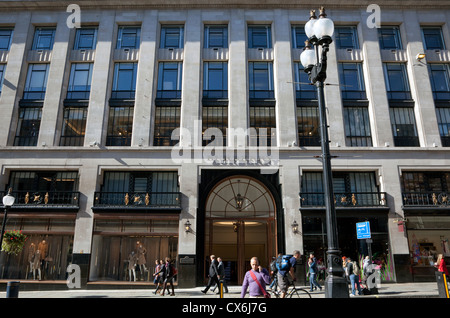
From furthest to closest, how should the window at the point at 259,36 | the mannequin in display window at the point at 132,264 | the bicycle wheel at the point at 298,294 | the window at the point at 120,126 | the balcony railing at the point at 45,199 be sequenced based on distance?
the window at the point at 259,36 < the window at the point at 120,126 < the balcony railing at the point at 45,199 < the mannequin in display window at the point at 132,264 < the bicycle wheel at the point at 298,294

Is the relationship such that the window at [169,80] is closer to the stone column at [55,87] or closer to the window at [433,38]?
the stone column at [55,87]

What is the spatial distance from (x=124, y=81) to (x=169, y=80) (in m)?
3.25

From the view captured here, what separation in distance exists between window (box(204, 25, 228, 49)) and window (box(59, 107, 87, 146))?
10194 mm

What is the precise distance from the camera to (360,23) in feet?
76.8

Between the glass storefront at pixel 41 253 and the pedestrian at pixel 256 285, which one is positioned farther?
the glass storefront at pixel 41 253

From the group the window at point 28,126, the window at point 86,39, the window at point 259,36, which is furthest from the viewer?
the window at point 86,39

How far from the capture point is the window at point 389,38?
23328 mm

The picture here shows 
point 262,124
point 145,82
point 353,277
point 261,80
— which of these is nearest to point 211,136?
point 262,124

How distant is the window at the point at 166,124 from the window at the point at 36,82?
28.1ft

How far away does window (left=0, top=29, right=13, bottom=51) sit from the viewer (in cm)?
2345

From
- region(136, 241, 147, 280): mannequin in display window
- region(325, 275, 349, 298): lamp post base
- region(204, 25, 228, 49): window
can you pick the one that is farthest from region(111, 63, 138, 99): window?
region(325, 275, 349, 298): lamp post base

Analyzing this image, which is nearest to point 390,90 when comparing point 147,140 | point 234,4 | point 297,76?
point 297,76

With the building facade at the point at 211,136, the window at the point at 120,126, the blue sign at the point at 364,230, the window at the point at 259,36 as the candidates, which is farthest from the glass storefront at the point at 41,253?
the window at the point at 259,36
